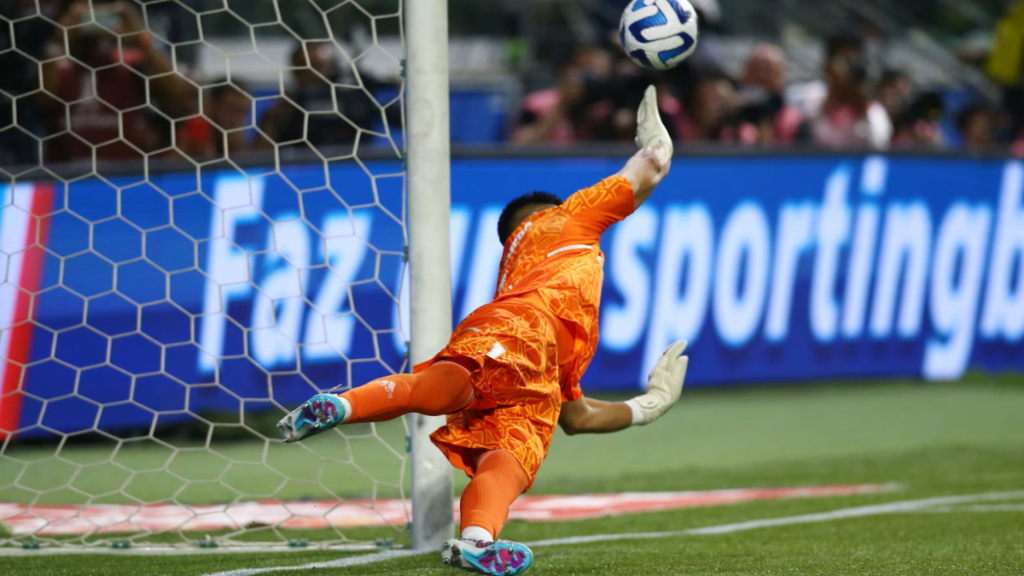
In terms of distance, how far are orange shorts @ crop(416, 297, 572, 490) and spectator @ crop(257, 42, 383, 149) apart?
12.2 feet

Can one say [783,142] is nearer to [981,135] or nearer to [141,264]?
[981,135]

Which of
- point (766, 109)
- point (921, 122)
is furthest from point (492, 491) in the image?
point (921, 122)

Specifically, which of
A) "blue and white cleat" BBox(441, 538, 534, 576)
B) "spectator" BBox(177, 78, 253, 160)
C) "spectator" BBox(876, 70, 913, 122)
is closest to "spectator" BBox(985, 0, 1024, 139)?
"spectator" BBox(876, 70, 913, 122)

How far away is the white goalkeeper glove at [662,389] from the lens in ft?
14.9

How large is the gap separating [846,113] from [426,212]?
295 inches

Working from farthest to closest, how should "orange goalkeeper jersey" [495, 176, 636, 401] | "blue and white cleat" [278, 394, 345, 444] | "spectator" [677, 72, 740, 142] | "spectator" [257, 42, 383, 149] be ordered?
"spectator" [677, 72, 740, 142]
"spectator" [257, 42, 383, 149]
"orange goalkeeper jersey" [495, 176, 636, 401]
"blue and white cleat" [278, 394, 345, 444]

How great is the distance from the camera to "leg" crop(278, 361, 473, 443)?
3520mm

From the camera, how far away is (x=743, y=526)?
5.37 metres

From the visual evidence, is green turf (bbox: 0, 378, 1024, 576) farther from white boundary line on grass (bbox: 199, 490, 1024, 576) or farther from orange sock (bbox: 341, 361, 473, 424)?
orange sock (bbox: 341, 361, 473, 424)

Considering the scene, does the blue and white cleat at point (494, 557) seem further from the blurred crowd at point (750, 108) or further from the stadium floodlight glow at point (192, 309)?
the blurred crowd at point (750, 108)

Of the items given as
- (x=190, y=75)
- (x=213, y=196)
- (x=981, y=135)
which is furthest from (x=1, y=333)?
(x=981, y=135)

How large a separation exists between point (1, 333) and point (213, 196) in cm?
167

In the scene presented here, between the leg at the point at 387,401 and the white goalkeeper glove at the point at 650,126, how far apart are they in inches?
50.0

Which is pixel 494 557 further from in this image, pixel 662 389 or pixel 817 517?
pixel 817 517
